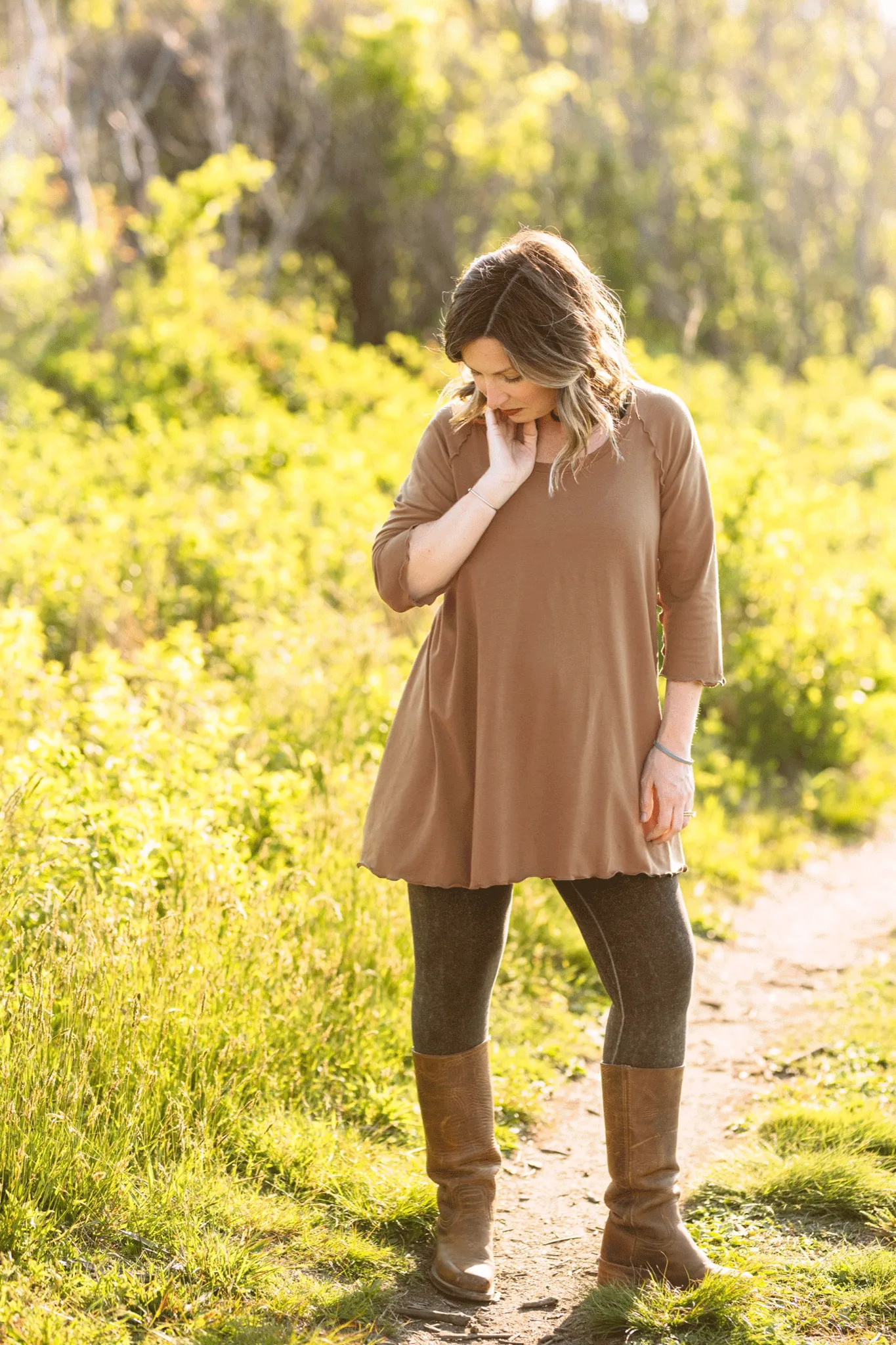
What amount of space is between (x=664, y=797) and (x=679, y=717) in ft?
0.57

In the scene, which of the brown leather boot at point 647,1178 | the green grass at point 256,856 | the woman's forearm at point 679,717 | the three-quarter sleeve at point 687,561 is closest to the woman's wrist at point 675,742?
the woman's forearm at point 679,717

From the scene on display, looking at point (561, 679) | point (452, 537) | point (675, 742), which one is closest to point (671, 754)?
point (675, 742)

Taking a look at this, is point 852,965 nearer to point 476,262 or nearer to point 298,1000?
point 298,1000

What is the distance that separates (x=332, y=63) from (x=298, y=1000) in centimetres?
1451

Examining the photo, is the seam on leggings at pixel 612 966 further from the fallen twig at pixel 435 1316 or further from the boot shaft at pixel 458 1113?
the fallen twig at pixel 435 1316

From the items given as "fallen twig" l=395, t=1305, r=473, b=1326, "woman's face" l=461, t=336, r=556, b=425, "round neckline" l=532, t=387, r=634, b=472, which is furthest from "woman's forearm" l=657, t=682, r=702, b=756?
"fallen twig" l=395, t=1305, r=473, b=1326

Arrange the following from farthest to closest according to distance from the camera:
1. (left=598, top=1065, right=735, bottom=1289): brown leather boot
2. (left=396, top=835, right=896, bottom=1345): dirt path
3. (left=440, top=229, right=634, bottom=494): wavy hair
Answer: (left=396, top=835, right=896, bottom=1345): dirt path, (left=598, top=1065, right=735, bottom=1289): brown leather boot, (left=440, top=229, right=634, bottom=494): wavy hair

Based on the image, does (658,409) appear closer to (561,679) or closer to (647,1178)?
(561,679)

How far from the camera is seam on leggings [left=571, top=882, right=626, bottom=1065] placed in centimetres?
256

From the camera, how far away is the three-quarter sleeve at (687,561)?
2.53 m

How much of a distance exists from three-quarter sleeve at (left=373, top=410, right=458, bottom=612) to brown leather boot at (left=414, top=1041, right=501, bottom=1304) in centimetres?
99

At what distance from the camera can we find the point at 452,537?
2441 mm

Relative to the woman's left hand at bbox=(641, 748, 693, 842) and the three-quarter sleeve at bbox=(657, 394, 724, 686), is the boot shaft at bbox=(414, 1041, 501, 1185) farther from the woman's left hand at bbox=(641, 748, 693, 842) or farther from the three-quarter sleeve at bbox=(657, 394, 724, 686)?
the three-quarter sleeve at bbox=(657, 394, 724, 686)

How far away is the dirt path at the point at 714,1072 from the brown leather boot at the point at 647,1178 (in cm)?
21
